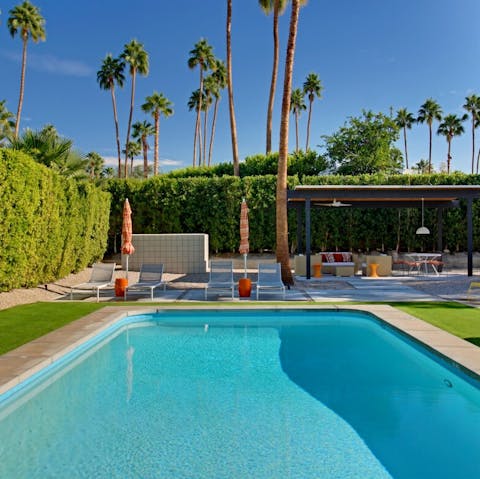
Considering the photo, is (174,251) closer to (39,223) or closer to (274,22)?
(39,223)

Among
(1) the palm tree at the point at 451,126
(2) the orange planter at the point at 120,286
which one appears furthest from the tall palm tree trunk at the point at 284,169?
(1) the palm tree at the point at 451,126

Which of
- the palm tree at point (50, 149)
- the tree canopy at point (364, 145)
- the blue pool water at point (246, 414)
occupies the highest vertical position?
the tree canopy at point (364, 145)

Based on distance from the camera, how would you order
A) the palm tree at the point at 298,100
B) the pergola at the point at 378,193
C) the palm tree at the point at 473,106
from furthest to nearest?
the palm tree at the point at 298,100
the palm tree at the point at 473,106
the pergola at the point at 378,193

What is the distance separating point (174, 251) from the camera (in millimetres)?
19641

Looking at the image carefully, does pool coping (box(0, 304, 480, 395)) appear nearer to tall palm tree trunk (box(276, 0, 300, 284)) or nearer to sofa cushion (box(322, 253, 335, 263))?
tall palm tree trunk (box(276, 0, 300, 284))

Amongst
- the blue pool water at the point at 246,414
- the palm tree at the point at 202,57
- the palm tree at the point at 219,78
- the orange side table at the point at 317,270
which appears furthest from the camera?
the palm tree at the point at 219,78

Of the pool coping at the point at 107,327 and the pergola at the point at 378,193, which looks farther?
the pergola at the point at 378,193

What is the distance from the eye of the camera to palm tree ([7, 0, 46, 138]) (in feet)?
103

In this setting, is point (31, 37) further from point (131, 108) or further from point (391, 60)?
point (391, 60)

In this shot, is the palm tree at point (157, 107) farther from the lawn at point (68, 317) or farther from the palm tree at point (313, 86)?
the lawn at point (68, 317)

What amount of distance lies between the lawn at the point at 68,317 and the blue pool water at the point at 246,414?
1.01m

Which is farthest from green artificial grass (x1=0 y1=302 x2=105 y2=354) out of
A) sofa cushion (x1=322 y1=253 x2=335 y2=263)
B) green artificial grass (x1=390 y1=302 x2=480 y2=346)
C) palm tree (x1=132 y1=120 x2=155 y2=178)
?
palm tree (x1=132 y1=120 x2=155 y2=178)

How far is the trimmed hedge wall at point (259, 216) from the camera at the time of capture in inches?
875

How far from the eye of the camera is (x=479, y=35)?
73.5 feet
